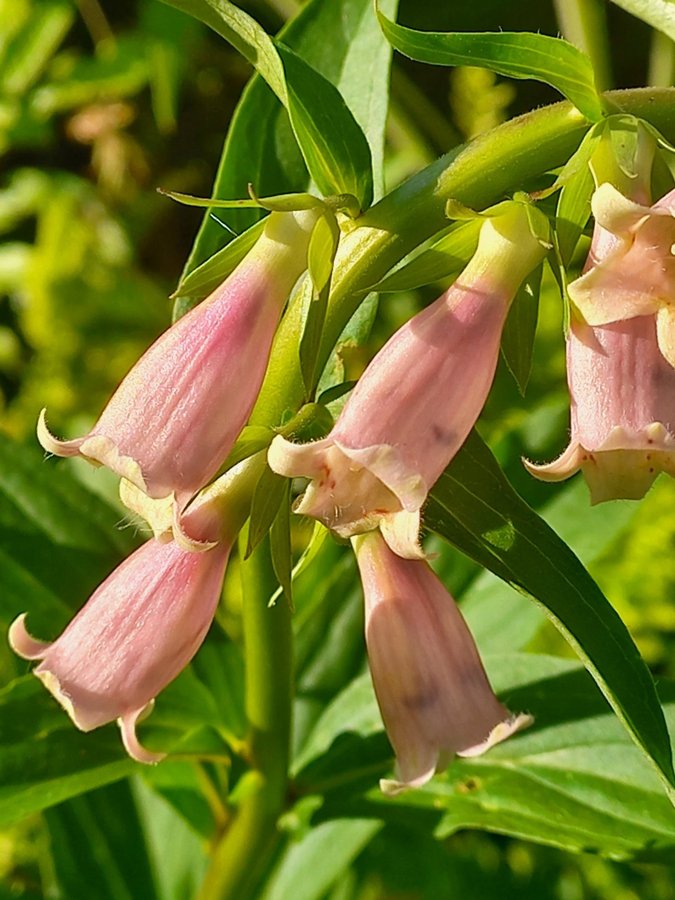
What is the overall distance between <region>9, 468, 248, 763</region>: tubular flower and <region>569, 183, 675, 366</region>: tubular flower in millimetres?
262

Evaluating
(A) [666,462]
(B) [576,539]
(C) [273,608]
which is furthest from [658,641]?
(A) [666,462]

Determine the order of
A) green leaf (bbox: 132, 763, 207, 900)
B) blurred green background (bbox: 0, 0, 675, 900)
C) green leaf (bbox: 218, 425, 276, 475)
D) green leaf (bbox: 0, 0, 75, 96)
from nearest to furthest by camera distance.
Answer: green leaf (bbox: 218, 425, 276, 475) < green leaf (bbox: 132, 763, 207, 900) < blurred green background (bbox: 0, 0, 675, 900) < green leaf (bbox: 0, 0, 75, 96)

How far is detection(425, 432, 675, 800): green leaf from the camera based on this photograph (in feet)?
2.38

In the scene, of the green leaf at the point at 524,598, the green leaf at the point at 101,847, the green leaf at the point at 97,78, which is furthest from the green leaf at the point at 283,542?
the green leaf at the point at 97,78

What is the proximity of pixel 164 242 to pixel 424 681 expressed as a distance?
1.97m

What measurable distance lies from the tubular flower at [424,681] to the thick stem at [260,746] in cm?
10

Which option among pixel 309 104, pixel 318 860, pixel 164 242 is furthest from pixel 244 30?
pixel 164 242

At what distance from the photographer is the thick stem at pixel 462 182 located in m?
0.74

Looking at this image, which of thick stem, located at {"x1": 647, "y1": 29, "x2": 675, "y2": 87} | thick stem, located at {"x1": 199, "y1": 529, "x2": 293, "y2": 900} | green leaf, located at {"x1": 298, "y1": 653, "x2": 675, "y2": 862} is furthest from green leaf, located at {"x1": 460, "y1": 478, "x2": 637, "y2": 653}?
thick stem, located at {"x1": 647, "y1": 29, "x2": 675, "y2": 87}

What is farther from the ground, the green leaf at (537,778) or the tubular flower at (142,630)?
the tubular flower at (142,630)

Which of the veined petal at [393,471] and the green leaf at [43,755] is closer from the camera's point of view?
the veined petal at [393,471]

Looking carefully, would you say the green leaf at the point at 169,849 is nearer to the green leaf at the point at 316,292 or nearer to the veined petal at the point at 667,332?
the green leaf at the point at 316,292

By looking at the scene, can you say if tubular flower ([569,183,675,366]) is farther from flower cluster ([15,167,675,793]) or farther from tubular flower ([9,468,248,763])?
tubular flower ([9,468,248,763])

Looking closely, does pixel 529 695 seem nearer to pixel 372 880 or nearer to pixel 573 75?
pixel 573 75
